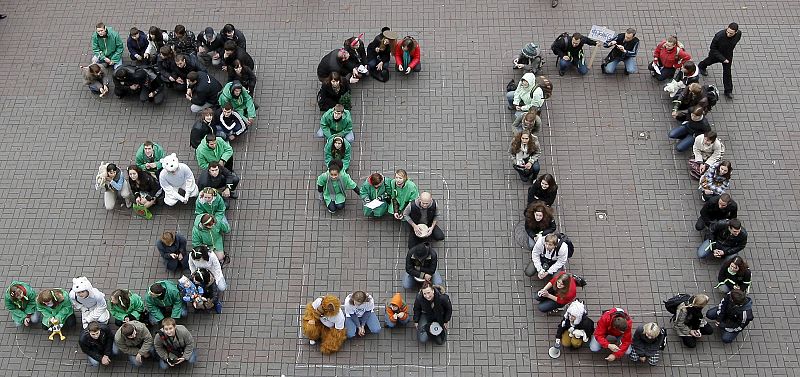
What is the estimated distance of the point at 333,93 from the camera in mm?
15914

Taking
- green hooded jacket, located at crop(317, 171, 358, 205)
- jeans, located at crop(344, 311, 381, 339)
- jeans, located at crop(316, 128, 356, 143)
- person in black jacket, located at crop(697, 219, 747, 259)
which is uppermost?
jeans, located at crop(316, 128, 356, 143)

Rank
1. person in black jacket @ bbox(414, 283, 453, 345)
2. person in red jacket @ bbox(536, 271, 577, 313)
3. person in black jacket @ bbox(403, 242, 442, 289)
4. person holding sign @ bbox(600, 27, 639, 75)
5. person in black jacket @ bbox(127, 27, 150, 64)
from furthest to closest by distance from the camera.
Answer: person in black jacket @ bbox(127, 27, 150, 64)
person holding sign @ bbox(600, 27, 639, 75)
person in black jacket @ bbox(403, 242, 442, 289)
person in red jacket @ bbox(536, 271, 577, 313)
person in black jacket @ bbox(414, 283, 453, 345)

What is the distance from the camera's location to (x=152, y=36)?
16.8 metres

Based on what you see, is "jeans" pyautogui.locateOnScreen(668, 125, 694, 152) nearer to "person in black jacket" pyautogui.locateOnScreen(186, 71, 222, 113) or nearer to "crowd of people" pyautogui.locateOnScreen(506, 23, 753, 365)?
"crowd of people" pyautogui.locateOnScreen(506, 23, 753, 365)

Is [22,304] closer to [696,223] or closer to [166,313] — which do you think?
[166,313]

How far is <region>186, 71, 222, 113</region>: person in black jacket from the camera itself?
15.9 meters

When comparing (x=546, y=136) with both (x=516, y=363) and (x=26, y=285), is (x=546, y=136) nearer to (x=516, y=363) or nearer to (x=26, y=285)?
(x=516, y=363)

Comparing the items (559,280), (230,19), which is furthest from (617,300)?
(230,19)

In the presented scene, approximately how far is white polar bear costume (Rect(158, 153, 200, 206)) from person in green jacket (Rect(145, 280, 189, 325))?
6.45 ft

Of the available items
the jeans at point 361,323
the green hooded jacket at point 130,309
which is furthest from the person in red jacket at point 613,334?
the green hooded jacket at point 130,309

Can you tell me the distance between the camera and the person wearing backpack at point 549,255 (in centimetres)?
1339

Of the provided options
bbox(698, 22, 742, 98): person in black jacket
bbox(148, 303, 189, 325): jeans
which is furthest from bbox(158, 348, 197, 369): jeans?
bbox(698, 22, 742, 98): person in black jacket

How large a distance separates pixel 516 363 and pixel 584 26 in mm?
8894

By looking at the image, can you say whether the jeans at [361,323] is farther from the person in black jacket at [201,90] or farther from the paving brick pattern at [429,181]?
the person in black jacket at [201,90]
